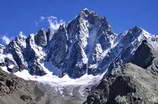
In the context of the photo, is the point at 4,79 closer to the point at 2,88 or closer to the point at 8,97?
the point at 2,88

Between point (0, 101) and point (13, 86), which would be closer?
point (0, 101)

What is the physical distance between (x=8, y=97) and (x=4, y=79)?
17.1m

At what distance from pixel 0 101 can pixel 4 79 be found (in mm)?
9751

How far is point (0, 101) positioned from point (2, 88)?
751cm

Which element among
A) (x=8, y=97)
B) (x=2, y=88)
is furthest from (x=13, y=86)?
(x=2, y=88)

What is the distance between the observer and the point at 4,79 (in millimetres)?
175875

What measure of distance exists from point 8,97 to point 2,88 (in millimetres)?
16068

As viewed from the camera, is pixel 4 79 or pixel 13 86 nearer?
pixel 4 79

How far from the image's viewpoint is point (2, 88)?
176 m

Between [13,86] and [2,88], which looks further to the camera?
[13,86]

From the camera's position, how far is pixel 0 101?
182 m

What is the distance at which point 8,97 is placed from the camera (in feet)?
628

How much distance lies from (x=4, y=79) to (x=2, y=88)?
3001mm

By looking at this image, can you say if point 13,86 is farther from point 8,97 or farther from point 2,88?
point 2,88
